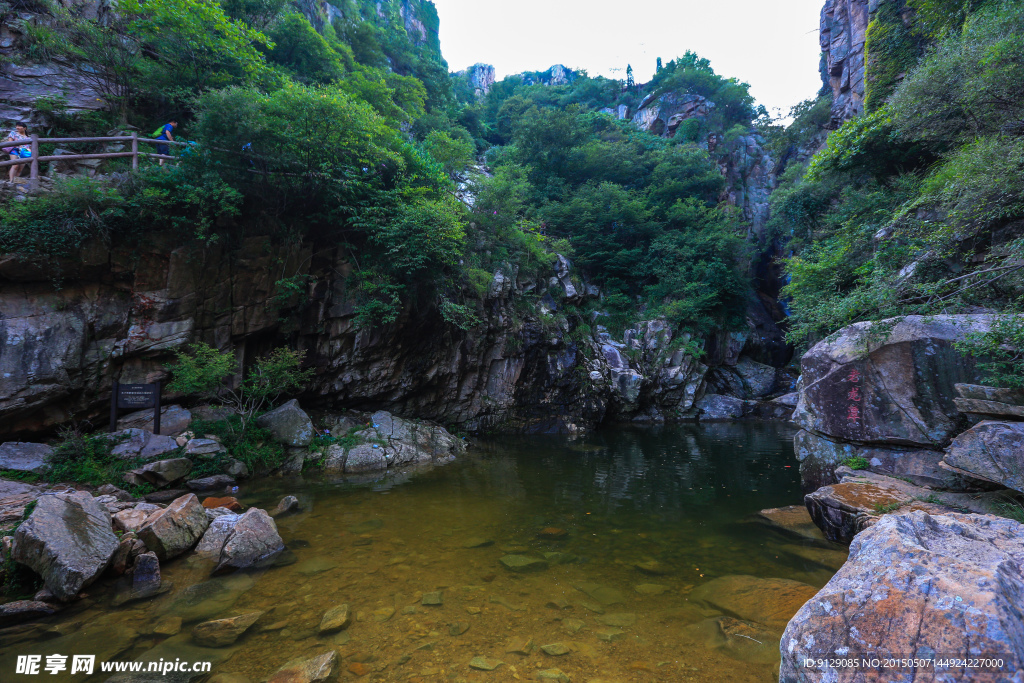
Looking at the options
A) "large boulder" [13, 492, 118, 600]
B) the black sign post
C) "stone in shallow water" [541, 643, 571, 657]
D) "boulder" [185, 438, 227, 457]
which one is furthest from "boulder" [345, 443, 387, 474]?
"stone in shallow water" [541, 643, 571, 657]

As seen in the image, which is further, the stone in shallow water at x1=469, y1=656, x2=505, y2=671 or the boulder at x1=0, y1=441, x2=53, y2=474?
the boulder at x1=0, y1=441, x2=53, y2=474

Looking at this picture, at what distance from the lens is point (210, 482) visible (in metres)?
7.95

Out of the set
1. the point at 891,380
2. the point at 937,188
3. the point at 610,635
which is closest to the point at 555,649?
the point at 610,635

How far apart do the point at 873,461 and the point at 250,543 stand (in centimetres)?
1007

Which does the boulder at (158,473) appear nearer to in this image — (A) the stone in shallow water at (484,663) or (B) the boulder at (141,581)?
(B) the boulder at (141,581)

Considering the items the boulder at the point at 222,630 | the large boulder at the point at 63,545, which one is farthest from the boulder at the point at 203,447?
the boulder at the point at 222,630

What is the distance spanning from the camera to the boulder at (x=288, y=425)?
10.1 metres

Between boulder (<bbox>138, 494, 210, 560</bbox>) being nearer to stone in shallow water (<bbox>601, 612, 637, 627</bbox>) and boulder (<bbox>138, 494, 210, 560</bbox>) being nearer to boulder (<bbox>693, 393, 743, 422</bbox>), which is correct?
stone in shallow water (<bbox>601, 612, 637, 627</bbox>)

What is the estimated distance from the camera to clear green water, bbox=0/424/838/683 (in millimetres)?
3357

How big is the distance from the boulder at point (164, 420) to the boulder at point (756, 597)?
10945 mm

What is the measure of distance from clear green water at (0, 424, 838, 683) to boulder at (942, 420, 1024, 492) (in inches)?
91.7

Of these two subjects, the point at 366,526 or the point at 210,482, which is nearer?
the point at 366,526

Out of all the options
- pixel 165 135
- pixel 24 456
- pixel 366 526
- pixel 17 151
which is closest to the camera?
pixel 366 526

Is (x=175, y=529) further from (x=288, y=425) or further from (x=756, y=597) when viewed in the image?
(x=756, y=597)
